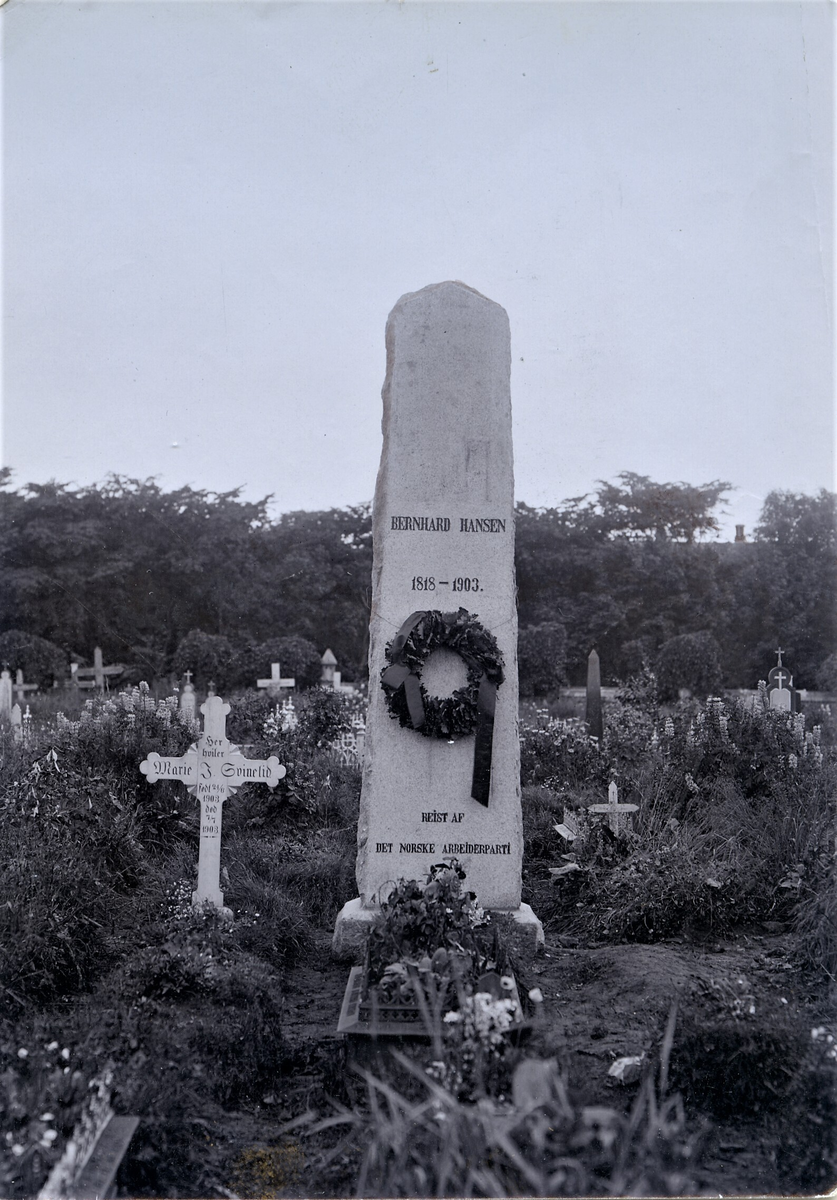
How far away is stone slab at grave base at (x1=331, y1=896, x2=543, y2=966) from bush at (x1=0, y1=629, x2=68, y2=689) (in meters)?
17.6

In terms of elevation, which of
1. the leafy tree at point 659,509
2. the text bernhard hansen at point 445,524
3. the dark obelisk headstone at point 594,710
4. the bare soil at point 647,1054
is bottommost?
the bare soil at point 647,1054

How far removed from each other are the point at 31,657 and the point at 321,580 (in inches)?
286

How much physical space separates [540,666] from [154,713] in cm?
1285

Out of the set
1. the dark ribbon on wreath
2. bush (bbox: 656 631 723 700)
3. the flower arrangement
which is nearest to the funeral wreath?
the dark ribbon on wreath

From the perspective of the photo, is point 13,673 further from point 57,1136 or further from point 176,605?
point 57,1136

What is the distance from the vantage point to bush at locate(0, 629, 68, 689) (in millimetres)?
20641

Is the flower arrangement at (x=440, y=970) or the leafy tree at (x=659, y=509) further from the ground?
the leafy tree at (x=659, y=509)

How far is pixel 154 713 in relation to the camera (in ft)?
28.9

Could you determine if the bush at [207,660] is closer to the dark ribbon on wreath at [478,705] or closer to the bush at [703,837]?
the bush at [703,837]

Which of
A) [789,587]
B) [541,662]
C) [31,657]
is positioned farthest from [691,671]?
[31,657]

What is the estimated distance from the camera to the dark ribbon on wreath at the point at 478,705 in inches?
204

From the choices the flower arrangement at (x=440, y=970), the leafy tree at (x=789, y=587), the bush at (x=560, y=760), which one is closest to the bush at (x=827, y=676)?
the leafy tree at (x=789, y=587)

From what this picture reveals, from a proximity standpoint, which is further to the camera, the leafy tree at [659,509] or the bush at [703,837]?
the leafy tree at [659,509]

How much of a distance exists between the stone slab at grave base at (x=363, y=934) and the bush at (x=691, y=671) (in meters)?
Answer: 13.4
